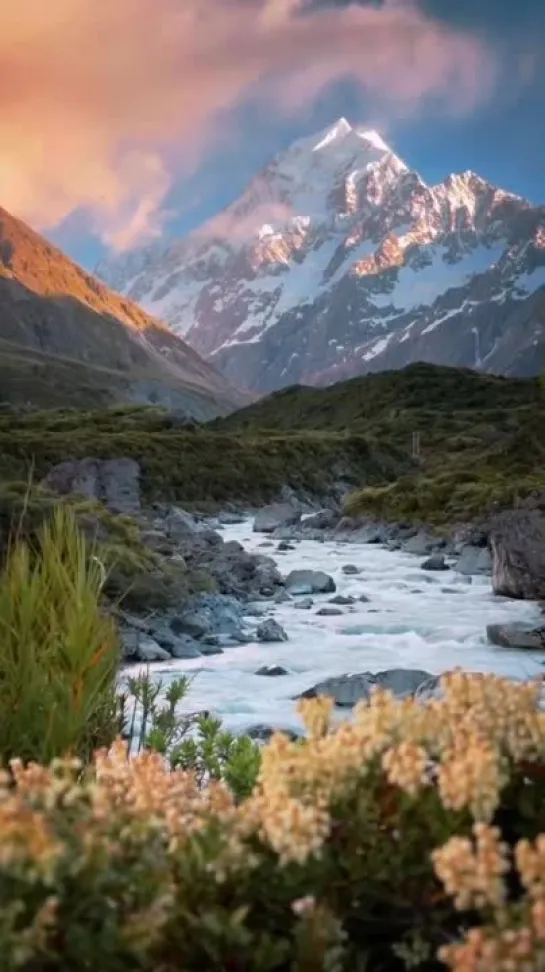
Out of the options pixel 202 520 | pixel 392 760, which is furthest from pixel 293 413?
pixel 392 760

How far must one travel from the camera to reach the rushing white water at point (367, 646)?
14.2 metres

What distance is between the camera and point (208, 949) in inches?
98.3

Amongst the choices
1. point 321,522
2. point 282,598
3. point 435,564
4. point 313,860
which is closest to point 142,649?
point 282,598

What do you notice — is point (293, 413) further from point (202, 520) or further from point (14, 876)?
point (14, 876)

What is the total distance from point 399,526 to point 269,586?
17679mm

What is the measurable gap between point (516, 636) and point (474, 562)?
41.4 ft

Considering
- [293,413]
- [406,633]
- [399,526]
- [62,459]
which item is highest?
[293,413]

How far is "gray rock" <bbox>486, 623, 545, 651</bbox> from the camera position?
1798 centimetres

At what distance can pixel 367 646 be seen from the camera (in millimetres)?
18547

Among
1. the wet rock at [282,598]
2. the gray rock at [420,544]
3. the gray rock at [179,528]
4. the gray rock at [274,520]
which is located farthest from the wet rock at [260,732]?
the gray rock at [274,520]

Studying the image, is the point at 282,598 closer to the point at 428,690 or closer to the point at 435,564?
the point at 435,564

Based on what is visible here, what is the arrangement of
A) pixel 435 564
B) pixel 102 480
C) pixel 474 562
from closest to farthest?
pixel 474 562
pixel 435 564
pixel 102 480

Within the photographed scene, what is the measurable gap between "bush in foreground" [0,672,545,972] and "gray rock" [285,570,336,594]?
22.7m

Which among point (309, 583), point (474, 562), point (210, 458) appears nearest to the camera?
point (309, 583)
